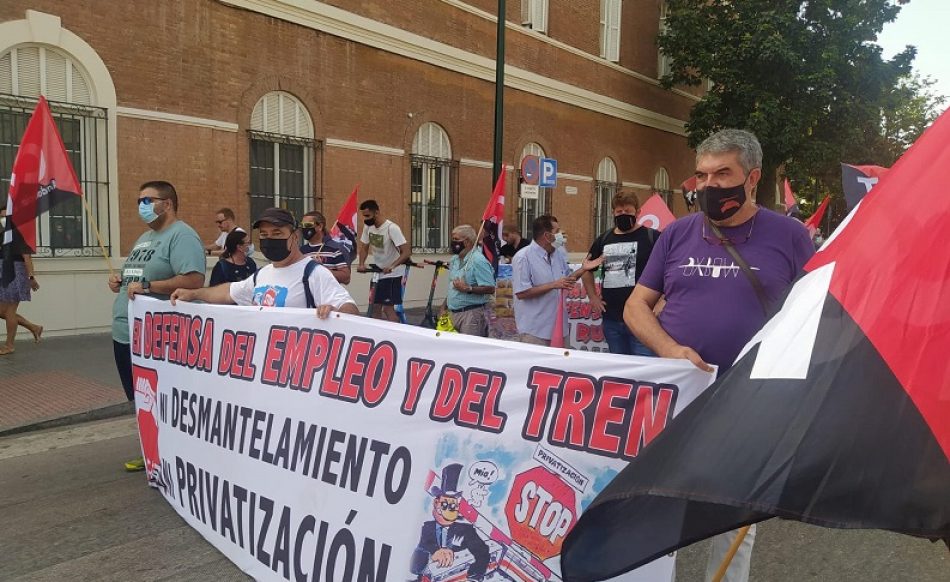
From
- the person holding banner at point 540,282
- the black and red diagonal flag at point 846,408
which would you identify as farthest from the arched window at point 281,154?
the black and red diagonal flag at point 846,408

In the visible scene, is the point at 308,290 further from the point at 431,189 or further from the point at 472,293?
the point at 431,189

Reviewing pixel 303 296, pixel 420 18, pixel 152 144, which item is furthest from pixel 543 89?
pixel 303 296

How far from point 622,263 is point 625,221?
34 cm

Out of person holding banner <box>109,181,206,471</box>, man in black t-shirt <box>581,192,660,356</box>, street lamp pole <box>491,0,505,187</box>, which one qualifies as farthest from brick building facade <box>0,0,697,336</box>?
man in black t-shirt <box>581,192,660,356</box>

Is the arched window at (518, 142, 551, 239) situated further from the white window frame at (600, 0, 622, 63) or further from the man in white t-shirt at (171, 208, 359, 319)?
the man in white t-shirt at (171, 208, 359, 319)

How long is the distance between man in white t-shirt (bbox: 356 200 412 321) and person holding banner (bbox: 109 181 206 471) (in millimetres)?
4811

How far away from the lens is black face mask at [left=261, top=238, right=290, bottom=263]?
164 inches

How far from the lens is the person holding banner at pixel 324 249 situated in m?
7.47

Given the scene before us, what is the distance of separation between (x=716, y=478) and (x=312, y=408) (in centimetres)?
216

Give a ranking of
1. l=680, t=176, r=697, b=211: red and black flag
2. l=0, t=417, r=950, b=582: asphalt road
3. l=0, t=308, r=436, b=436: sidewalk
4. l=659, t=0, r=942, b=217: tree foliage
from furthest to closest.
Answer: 1. l=659, t=0, r=942, b=217: tree foliage
2. l=0, t=308, r=436, b=436: sidewalk
3. l=680, t=176, r=697, b=211: red and black flag
4. l=0, t=417, r=950, b=582: asphalt road

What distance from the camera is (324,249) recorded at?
779 cm

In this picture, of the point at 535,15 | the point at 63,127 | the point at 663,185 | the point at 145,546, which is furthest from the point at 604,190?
the point at 145,546

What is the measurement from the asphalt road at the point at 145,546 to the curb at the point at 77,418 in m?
1.32

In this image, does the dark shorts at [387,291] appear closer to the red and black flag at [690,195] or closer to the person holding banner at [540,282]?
the person holding banner at [540,282]
